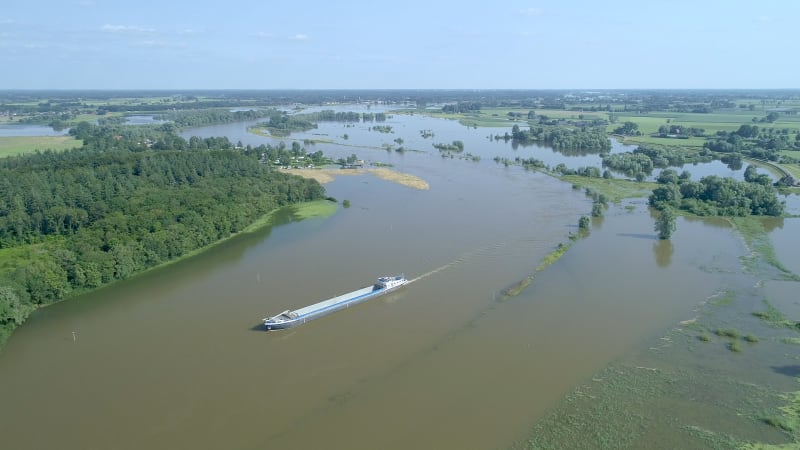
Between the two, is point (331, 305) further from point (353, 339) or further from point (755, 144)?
point (755, 144)

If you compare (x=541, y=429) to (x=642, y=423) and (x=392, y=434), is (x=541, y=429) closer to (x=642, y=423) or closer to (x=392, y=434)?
(x=642, y=423)

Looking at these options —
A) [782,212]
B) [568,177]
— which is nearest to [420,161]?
[568,177]

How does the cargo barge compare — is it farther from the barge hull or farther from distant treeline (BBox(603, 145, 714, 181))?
distant treeline (BBox(603, 145, 714, 181))

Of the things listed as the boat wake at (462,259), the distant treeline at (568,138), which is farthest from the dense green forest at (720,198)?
the distant treeline at (568,138)

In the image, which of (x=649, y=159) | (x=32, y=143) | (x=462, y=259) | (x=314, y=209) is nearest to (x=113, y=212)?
(x=314, y=209)

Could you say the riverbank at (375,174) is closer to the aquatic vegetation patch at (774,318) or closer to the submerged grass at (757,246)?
the submerged grass at (757,246)
